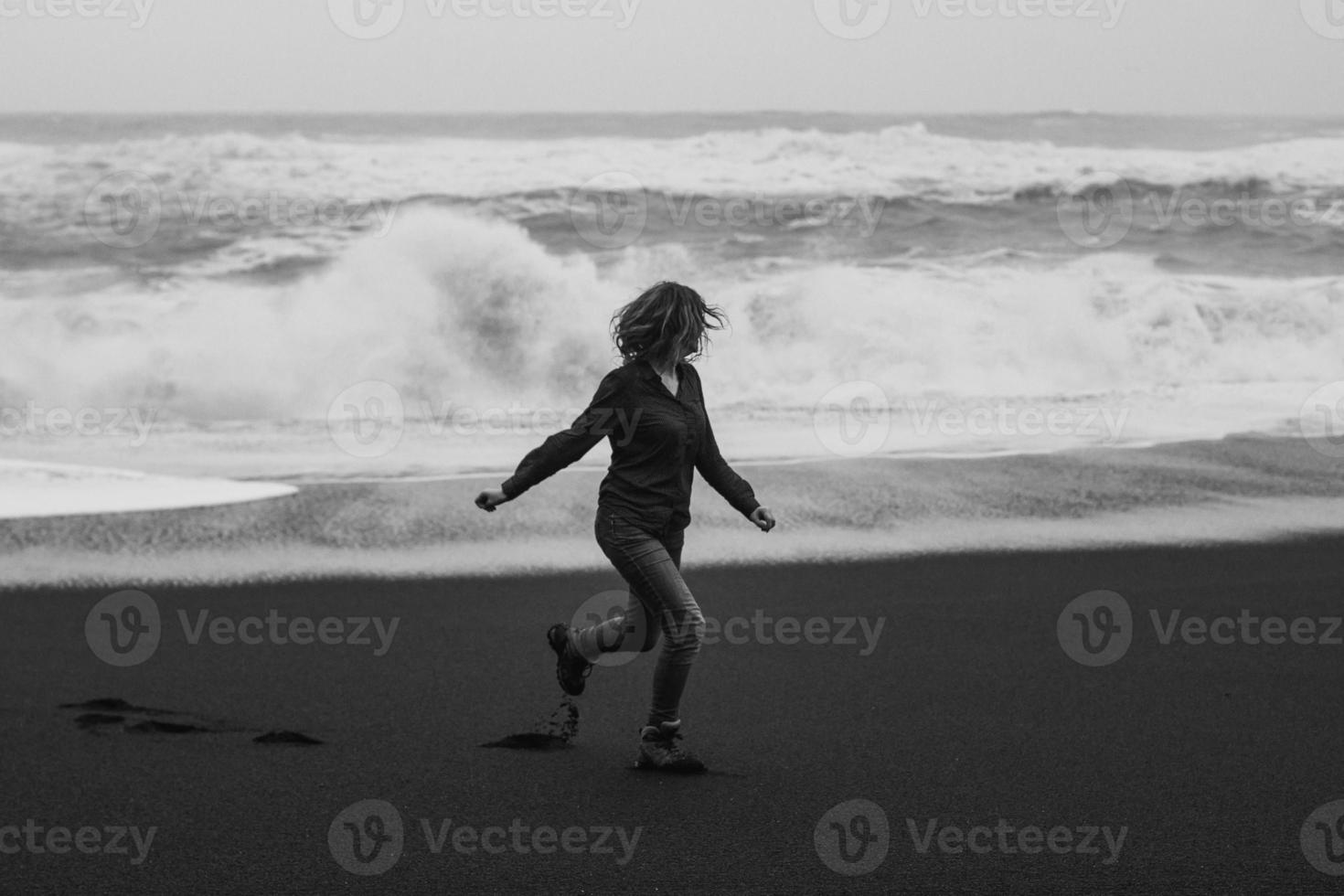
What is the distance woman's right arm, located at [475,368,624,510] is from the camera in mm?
4281

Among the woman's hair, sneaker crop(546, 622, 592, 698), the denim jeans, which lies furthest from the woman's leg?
the woman's hair

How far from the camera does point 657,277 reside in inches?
523

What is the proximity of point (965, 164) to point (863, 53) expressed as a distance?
1.66m

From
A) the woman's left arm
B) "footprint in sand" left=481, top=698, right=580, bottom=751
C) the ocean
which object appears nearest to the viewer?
the woman's left arm

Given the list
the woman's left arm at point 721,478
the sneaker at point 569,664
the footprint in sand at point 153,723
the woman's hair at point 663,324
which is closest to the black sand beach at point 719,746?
the footprint in sand at point 153,723

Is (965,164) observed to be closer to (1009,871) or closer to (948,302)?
(948,302)

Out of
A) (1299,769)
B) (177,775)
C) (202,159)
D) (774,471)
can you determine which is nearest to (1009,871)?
(1299,769)

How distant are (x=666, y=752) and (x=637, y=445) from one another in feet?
3.02

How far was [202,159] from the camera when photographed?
13.7 meters

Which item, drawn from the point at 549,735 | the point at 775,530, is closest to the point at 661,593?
the point at 549,735

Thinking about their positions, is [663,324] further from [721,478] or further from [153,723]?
[153,723]

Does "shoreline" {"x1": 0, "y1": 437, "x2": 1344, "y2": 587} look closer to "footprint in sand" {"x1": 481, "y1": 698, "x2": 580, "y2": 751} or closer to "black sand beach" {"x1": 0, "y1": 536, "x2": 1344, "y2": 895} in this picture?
"black sand beach" {"x1": 0, "y1": 536, "x2": 1344, "y2": 895}

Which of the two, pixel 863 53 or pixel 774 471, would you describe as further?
pixel 863 53

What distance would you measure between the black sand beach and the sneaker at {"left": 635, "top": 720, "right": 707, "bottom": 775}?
0.17ft
